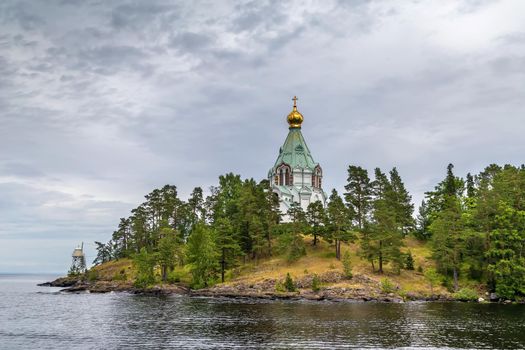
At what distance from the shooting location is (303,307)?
7062 cm

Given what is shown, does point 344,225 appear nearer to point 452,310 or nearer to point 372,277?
point 372,277

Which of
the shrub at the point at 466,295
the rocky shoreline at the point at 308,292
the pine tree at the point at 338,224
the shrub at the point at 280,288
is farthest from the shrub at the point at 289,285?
the shrub at the point at 466,295

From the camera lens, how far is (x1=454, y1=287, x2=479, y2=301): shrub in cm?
8369

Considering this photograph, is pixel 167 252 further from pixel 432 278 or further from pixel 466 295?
pixel 466 295

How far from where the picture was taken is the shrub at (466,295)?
3295 inches

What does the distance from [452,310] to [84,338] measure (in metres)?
46.2

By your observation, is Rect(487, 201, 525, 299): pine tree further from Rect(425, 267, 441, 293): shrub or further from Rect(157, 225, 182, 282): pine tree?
Rect(157, 225, 182, 282): pine tree

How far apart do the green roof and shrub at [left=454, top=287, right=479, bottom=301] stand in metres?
56.4

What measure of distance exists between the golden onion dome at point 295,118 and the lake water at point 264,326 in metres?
69.5

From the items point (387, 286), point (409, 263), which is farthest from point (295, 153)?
point (387, 286)

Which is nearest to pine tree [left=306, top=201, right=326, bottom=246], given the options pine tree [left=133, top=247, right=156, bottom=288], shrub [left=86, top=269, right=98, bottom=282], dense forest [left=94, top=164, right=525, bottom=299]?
dense forest [left=94, top=164, right=525, bottom=299]

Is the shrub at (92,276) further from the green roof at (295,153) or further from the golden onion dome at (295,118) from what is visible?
the golden onion dome at (295,118)

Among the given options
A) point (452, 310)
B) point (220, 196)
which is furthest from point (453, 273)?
point (220, 196)

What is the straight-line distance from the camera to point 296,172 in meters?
132
